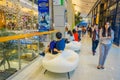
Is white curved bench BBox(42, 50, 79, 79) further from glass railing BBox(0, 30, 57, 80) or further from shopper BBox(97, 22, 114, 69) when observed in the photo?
shopper BBox(97, 22, 114, 69)

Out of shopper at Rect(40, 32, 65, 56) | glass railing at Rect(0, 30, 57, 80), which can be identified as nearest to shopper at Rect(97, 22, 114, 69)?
shopper at Rect(40, 32, 65, 56)

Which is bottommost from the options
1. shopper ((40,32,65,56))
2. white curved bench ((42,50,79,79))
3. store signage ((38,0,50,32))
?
white curved bench ((42,50,79,79))

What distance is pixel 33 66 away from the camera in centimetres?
526

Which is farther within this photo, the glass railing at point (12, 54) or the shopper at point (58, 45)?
the shopper at point (58, 45)

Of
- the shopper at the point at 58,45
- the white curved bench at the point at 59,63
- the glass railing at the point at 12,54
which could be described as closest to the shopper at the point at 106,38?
the white curved bench at the point at 59,63

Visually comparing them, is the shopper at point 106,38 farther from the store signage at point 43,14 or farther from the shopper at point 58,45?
the store signage at point 43,14

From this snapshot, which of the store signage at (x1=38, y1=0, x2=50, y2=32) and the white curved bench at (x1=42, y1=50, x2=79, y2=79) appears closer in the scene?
the white curved bench at (x1=42, y1=50, x2=79, y2=79)

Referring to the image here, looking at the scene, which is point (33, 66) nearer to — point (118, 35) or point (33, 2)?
point (33, 2)

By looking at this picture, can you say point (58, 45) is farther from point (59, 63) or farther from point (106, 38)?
point (106, 38)

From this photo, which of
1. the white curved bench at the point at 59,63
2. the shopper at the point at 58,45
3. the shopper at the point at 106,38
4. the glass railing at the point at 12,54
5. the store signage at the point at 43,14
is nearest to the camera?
the glass railing at the point at 12,54

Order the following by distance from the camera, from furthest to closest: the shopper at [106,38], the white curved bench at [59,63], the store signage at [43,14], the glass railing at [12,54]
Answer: the store signage at [43,14] → the shopper at [106,38] → the white curved bench at [59,63] → the glass railing at [12,54]

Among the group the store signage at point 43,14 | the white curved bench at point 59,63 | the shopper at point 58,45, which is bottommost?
the white curved bench at point 59,63

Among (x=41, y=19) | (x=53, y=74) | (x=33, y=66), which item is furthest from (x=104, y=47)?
(x=41, y=19)

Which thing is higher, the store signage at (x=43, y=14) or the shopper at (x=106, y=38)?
the store signage at (x=43, y=14)
